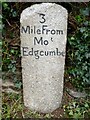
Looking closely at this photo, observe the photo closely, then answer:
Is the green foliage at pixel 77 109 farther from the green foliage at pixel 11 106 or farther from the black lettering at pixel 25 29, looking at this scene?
the black lettering at pixel 25 29

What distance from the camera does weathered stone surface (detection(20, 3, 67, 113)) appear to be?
9.10ft

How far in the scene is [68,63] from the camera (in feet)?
10.6

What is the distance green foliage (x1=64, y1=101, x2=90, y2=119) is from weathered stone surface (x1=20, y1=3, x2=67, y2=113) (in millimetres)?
119

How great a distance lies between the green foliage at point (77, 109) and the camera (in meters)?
3.07

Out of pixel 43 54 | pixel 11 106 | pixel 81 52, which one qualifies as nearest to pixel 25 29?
pixel 43 54

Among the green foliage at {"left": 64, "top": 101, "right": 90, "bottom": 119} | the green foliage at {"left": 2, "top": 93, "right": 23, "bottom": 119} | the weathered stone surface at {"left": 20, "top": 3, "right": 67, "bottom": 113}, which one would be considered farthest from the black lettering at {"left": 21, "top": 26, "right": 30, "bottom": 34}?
the green foliage at {"left": 64, "top": 101, "right": 90, "bottom": 119}

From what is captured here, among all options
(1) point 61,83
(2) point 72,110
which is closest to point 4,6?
(1) point 61,83

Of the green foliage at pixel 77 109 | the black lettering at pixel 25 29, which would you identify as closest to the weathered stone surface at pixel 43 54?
the black lettering at pixel 25 29

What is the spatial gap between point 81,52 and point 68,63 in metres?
0.24

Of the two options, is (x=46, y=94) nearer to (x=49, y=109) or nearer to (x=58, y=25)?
(x=49, y=109)

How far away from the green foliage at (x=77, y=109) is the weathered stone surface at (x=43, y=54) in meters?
0.12

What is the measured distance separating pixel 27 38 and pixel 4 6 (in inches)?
17.4

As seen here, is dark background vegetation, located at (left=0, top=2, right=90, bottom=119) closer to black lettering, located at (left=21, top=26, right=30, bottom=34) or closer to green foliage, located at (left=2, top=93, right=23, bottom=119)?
green foliage, located at (left=2, top=93, right=23, bottom=119)

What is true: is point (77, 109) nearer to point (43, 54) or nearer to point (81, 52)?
point (81, 52)
